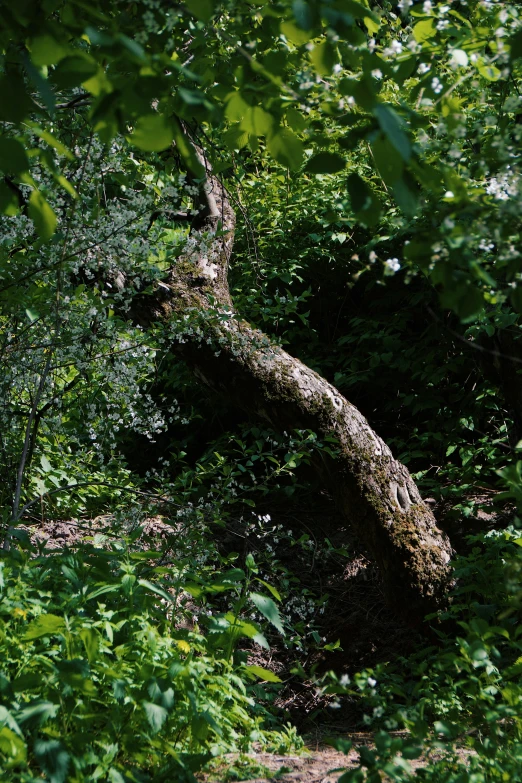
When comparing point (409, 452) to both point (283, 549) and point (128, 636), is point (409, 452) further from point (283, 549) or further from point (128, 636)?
point (128, 636)

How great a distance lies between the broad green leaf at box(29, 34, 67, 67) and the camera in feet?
4.57

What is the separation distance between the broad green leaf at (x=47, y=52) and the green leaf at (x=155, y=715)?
4.74 feet

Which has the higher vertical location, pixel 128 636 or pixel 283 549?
pixel 283 549

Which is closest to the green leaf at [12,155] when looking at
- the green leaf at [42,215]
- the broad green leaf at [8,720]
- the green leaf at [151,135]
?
the green leaf at [42,215]

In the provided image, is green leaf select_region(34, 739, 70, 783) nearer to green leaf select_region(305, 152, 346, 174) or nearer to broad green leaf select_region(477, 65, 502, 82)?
green leaf select_region(305, 152, 346, 174)

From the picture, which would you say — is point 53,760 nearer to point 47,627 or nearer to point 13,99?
point 47,627

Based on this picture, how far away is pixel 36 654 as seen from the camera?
2.08 meters

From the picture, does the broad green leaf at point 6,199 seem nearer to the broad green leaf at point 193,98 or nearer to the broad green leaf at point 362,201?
the broad green leaf at point 193,98

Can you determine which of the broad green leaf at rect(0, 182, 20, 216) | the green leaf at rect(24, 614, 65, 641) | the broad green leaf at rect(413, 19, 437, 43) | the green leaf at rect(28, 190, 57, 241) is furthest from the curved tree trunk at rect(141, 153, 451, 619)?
the green leaf at rect(28, 190, 57, 241)

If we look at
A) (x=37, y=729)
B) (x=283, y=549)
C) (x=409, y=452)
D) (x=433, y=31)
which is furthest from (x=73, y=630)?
(x=409, y=452)

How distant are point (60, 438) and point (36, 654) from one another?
283 centimetres

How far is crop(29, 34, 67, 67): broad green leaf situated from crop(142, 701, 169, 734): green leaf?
1.45m

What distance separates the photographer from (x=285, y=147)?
1.67 m

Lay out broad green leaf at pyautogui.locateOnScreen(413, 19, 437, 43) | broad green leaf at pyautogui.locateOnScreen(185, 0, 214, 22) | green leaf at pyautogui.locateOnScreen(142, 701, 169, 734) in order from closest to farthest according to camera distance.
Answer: broad green leaf at pyautogui.locateOnScreen(185, 0, 214, 22), green leaf at pyautogui.locateOnScreen(142, 701, 169, 734), broad green leaf at pyautogui.locateOnScreen(413, 19, 437, 43)
